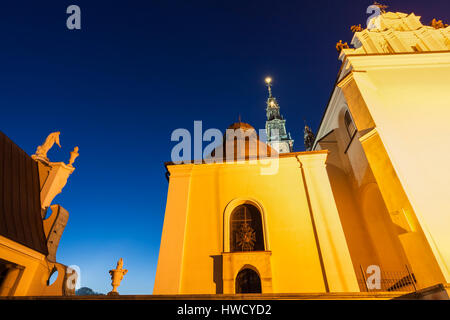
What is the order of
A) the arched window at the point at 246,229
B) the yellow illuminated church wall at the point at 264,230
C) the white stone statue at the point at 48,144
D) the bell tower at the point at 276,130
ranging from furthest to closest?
the bell tower at the point at 276,130 < the white stone statue at the point at 48,144 < the arched window at the point at 246,229 < the yellow illuminated church wall at the point at 264,230

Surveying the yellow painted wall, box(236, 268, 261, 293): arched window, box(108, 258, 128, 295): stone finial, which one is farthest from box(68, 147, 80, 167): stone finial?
the yellow painted wall

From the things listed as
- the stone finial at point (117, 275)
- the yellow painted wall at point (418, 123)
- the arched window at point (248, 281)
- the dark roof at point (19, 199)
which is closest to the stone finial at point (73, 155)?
the dark roof at point (19, 199)

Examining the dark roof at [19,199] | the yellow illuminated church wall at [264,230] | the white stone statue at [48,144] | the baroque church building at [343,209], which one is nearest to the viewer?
the baroque church building at [343,209]

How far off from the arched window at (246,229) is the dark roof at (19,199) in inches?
327

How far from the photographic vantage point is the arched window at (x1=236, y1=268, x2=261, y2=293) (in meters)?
8.59

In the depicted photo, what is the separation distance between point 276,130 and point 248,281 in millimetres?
50472

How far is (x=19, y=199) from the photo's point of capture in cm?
1002

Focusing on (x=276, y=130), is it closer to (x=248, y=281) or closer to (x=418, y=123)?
(x=418, y=123)

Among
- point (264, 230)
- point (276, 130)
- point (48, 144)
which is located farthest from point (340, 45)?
point (276, 130)

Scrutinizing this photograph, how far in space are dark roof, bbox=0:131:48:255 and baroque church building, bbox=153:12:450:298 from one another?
18.5 feet

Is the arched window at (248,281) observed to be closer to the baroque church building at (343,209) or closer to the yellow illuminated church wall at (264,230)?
the baroque church building at (343,209)

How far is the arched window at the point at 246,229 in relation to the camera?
9383mm
